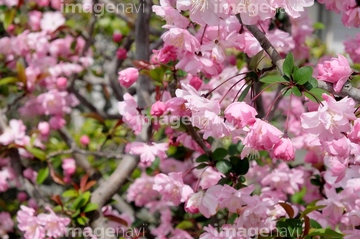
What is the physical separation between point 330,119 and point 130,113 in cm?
65

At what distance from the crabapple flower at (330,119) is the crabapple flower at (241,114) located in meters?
0.11

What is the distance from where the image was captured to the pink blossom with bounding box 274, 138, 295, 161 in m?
1.12

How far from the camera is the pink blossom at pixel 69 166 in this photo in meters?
2.48

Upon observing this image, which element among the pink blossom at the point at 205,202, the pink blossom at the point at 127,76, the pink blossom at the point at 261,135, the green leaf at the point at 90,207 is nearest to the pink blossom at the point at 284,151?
the pink blossom at the point at 261,135

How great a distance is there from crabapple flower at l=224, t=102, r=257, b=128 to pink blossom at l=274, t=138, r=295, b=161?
2.9 inches

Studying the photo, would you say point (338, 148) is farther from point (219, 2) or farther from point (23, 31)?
point (23, 31)

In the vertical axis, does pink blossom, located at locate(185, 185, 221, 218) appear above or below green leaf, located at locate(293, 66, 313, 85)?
below

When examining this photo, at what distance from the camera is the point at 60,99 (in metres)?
2.47

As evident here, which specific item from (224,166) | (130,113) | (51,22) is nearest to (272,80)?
(224,166)

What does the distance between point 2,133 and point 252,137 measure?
1390 millimetres

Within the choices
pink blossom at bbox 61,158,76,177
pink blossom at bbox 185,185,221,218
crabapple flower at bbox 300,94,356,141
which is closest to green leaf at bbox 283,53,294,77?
crabapple flower at bbox 300,94,356,141

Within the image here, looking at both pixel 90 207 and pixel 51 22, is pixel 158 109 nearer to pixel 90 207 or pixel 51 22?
pixel 90 207

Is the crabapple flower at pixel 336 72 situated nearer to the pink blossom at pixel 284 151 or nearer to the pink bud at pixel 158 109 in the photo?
the pink blossom at pixel 284 151

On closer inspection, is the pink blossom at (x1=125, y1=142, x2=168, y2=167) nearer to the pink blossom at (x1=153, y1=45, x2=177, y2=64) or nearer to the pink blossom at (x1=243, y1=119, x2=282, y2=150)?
the pink blossom at (x1=153, y1=45, x2=177, y2=64)
